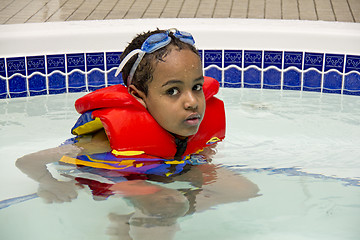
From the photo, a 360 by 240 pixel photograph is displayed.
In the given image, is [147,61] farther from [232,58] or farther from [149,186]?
[232,58]

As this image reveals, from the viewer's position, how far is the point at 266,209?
2611 millimetres

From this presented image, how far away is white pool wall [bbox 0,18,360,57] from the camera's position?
4.34 m

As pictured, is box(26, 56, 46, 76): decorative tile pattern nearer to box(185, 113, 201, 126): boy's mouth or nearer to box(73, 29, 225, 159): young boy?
box(73, 29, 225, 159): young boy

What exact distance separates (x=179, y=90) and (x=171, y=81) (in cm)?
6

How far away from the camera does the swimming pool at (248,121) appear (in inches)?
98.3

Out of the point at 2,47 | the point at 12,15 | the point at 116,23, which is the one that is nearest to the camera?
the point at 2,47

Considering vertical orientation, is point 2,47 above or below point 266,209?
above

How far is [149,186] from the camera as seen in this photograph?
2.64m

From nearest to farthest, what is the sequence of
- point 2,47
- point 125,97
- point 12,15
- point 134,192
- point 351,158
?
1. point 134,192
2. point 125,97
3. point 351,158
4. point 2,47
5. point 12,15

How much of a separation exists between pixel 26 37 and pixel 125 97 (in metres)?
1.84

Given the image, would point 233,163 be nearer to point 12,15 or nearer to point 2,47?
point 2,47

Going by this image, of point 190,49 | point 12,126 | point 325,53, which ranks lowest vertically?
point 12,126

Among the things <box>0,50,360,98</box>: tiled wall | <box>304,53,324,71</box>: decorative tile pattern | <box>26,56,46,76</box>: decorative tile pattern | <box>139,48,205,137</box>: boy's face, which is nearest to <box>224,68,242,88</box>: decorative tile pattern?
<box>0,50,360,98</box>: tiled wall

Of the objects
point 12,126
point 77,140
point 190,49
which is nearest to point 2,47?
point 12,126
